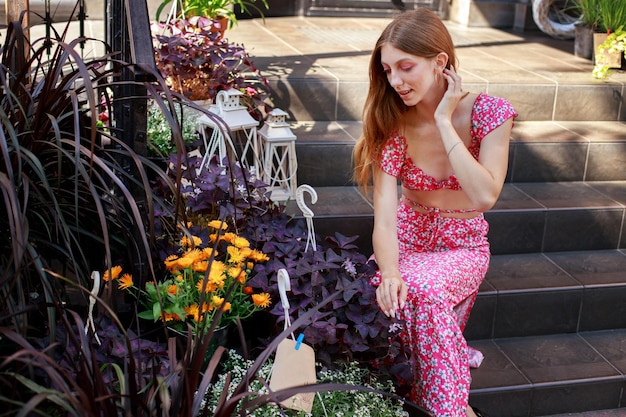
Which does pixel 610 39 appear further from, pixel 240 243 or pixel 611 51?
pixel 240 243

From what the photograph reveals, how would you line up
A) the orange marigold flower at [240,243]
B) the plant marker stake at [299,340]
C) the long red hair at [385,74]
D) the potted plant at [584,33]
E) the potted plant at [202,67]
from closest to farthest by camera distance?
1. the plant marker stake at [299,340]
2. the orange marigold flower at [240,243]
3. the long red hair at [385,74]
4. the potted plant at [202,67]
5. the potted plant at [584,33]

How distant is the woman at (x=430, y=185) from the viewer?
86.1 inches

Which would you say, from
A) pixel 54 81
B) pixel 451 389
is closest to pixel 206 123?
pixel 54 81

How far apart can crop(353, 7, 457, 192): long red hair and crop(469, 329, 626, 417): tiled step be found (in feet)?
2.76

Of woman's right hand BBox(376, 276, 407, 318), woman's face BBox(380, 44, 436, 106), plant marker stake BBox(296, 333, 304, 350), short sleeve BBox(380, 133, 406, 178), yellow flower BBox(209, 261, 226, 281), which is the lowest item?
woman's right hand BBox(376, 276, 407, 318)

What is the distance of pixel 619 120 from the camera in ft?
13.6

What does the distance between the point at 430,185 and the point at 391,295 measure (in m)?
0.48

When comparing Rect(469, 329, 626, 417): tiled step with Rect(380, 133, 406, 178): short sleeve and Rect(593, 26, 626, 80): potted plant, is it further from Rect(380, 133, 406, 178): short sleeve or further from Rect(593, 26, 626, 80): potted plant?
Rect(593, 26, 626, 80): potted plant

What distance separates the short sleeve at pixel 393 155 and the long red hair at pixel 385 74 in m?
0.02

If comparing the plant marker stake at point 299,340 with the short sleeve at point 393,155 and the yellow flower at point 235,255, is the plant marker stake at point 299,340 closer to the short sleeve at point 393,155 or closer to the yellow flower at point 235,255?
the yellow flower at point 235,255

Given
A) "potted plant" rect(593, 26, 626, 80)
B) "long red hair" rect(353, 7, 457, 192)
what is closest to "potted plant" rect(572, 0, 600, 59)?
"potted plant" rect(593, 26, 626, 80)

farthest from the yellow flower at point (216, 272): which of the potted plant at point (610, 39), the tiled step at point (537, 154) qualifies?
the potted plant at point (610, 39)

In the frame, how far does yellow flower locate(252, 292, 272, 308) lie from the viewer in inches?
79.7

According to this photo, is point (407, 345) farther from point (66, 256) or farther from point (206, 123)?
point (206, 123)
